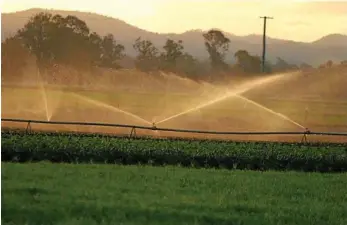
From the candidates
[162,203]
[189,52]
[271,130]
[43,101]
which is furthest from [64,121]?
[162,203]

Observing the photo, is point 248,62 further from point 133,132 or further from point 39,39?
point 39,39

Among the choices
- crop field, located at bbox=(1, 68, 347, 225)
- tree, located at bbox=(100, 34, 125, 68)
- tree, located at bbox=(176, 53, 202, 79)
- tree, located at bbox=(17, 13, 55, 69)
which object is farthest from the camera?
tree, located at bbox=(176, 53, 202, 79)

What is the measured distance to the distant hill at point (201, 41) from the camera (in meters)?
8.52

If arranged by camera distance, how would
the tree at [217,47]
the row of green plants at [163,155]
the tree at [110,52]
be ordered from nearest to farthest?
the row of green plants at [163,155] < the tree at [217,47] < the tree at [110,52]

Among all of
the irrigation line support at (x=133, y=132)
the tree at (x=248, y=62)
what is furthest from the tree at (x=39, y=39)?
the tree at (x=248, y=62)

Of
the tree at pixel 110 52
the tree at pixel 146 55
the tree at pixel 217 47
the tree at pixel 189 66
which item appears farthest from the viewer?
the tree at pixel 189 66

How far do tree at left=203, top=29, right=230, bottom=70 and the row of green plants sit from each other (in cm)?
170

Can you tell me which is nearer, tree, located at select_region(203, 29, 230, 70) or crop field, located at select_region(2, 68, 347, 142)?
tree, located at select_region(203, 29, 230, 70)

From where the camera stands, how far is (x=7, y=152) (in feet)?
24.3

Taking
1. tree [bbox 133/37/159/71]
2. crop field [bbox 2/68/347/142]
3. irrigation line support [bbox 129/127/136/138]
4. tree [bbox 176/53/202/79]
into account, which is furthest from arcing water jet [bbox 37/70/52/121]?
tree [bbox 176/53/202/79]

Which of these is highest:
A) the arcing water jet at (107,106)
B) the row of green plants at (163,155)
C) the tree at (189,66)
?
the tree at (189,66)

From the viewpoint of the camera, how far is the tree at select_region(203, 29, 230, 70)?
900 cm

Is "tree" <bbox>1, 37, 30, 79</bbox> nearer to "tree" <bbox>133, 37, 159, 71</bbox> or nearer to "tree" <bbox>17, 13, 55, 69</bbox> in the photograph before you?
"tree" <bbox>17, 13, 55, 69</bbox>

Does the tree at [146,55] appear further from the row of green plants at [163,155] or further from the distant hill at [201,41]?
the row of green plants at [163,155]
